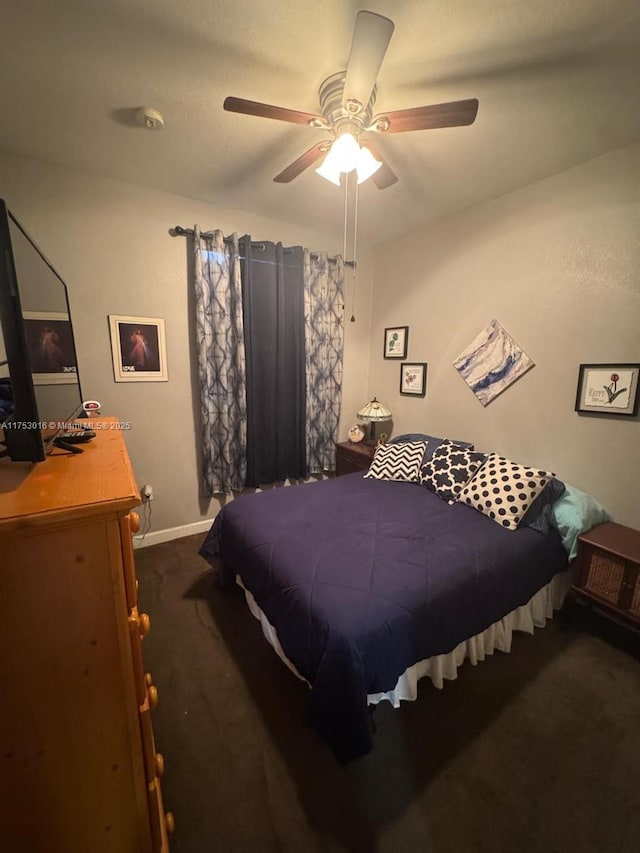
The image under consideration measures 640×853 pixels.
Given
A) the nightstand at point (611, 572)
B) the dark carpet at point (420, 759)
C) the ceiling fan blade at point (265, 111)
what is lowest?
the dark carpet at point (420, 759)

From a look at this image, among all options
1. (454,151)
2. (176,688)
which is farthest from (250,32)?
(176,688)

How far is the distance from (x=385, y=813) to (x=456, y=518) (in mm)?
1239

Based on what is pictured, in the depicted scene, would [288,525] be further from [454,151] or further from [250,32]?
[454,151]

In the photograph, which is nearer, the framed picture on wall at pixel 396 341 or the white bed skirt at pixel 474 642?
the white bed skirt at pixel 474 642

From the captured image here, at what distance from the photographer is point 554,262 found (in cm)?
210

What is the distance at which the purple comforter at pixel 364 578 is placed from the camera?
3.70 feet

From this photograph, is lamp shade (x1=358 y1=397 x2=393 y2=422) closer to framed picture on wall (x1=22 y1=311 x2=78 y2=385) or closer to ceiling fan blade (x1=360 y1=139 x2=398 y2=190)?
ceiling fan blade (x1=360 y1=139 x2=398 y2=190)

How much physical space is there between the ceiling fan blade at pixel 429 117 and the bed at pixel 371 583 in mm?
1787

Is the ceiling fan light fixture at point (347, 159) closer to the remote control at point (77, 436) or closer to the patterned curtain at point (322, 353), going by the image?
the patterned curtain at point (322, 353)

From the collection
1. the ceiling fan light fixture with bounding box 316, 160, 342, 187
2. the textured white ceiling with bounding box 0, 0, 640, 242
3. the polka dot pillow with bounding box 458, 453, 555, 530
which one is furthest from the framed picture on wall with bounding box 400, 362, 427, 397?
the ceiling fan light fixture with bounding box 316, 160, 342, 187

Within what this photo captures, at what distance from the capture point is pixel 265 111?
1297mm

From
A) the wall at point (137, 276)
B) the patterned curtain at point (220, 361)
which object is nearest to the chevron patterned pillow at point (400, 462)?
the patterned curtain at point (220, 361)

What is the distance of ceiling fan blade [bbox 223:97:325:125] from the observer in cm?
126

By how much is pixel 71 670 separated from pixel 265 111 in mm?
1889
